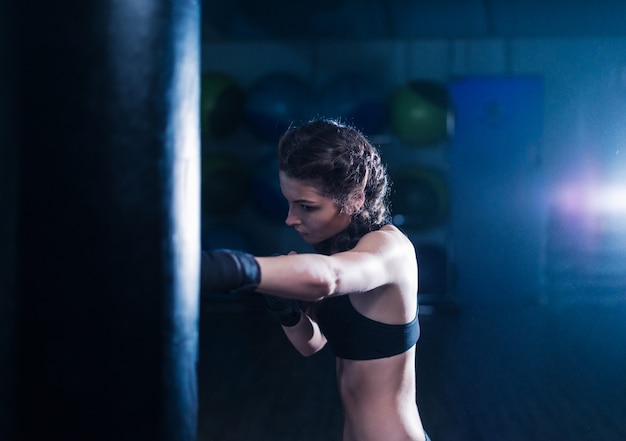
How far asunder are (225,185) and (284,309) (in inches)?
166

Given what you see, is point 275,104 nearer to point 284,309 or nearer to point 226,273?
point 284,309

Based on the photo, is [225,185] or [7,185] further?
[225,185]

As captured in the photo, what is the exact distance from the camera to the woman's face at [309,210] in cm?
136

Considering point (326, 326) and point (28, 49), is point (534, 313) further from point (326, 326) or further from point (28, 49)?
point (28, 49)

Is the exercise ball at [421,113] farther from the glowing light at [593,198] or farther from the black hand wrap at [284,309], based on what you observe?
the black hand wrap at [284,309]

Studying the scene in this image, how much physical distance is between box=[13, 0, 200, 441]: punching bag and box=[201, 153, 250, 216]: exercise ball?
4905 millimetres

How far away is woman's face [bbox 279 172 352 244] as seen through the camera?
136 cm

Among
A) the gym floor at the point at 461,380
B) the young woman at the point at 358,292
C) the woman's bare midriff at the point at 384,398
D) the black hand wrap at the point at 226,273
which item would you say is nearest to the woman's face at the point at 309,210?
the young woman at the point at 358,292

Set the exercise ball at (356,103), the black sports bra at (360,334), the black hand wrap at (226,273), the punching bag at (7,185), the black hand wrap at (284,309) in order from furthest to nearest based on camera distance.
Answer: the exercise ball at (356,103)
the black hand wrap at (284,309)
the black sports bra at (360,334)
the black hand wrap at (226,273)
the punching bag at (7,185)

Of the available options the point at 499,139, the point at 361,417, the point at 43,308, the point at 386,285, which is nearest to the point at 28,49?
the point at 43,308

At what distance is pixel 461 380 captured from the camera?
400 cm

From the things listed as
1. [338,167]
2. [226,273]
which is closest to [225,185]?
[338,167]

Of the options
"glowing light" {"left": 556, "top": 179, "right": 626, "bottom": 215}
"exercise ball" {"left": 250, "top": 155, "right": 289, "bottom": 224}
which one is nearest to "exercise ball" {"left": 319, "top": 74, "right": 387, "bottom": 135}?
"exercise ball" {"left": 250, "top": 155, "right": 289, "bottom": 224}

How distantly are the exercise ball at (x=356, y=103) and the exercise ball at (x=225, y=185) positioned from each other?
2.95 ft
